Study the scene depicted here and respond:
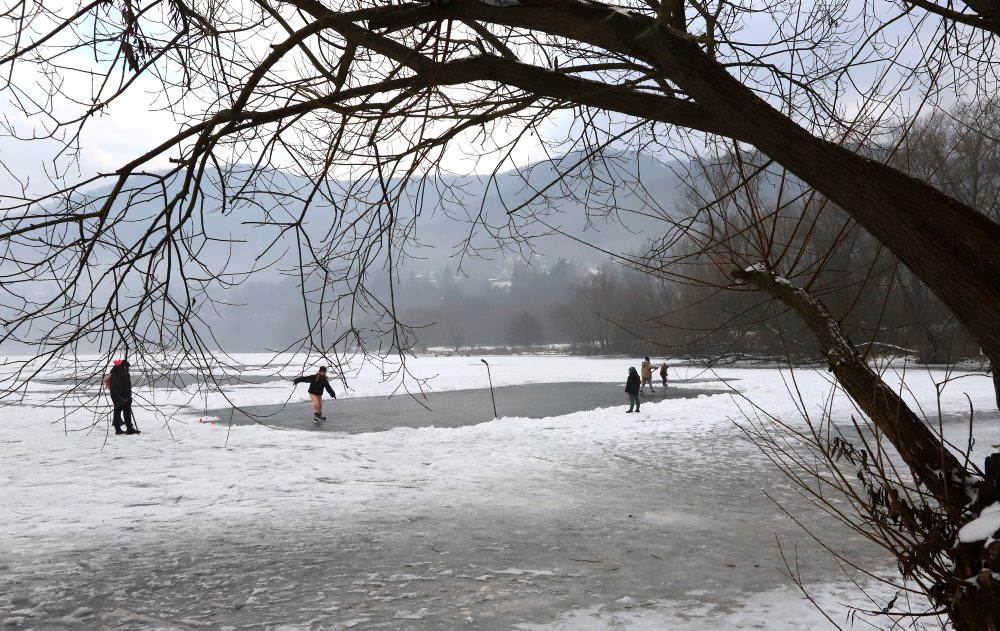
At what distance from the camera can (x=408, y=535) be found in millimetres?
7824

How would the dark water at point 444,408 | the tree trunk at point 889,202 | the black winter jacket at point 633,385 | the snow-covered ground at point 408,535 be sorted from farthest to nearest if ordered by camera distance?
the black winter jacket at point 633,385
the dark water at point 444,408
the snow-covered ground at point 408,535
the tree trunk at point 889,202

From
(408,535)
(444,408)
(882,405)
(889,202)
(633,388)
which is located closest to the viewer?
(889,202)

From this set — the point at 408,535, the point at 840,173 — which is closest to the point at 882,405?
the point at 840,173

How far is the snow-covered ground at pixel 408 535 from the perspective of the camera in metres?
5.53

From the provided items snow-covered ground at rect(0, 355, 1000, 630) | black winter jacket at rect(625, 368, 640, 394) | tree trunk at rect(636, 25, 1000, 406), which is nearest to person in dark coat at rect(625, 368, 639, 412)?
black winter jacket at rect(625, 368, 640, 394)

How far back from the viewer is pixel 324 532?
805 cm

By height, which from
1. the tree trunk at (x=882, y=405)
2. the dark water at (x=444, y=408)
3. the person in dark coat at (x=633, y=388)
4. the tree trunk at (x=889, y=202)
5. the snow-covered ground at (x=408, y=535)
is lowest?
the snow-covered ground at (x=408, y=535)

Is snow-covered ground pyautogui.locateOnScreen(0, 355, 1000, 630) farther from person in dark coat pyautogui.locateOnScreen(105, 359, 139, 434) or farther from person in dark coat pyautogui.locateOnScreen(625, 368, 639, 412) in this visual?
person in dark coat pyautogui.locateOnScreen(625, 368, 639, 412)

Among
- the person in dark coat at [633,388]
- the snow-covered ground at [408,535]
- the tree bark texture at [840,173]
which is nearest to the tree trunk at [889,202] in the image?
the tree bark texture at [840,173]

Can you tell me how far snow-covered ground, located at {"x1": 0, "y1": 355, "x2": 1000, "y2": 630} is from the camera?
18.1 ft

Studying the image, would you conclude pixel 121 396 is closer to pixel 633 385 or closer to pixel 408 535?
pixel 408 535

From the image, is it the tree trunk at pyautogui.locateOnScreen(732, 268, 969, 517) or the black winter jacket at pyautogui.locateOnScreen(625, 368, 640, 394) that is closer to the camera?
the tree trunk at pyautogui.locateOnScreen(732, 268, 969, 517)

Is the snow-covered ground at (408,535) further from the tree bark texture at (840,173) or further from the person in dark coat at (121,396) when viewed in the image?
the tree bark texture at (840,173)

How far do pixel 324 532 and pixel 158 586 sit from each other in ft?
7.01
